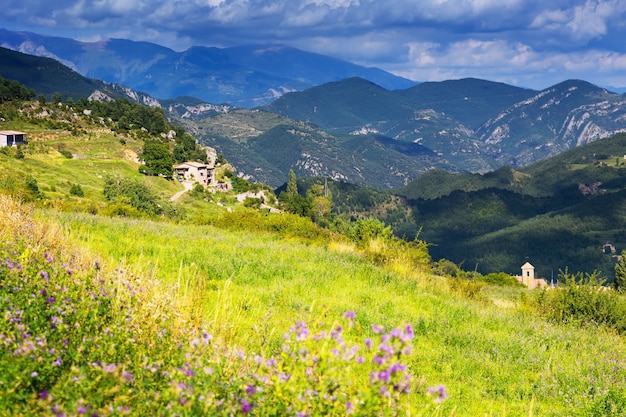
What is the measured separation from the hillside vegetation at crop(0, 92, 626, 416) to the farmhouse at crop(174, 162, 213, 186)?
86.8 m

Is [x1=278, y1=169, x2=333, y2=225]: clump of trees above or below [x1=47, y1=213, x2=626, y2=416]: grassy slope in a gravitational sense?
below

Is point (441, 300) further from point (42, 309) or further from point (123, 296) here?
point (42, 309)

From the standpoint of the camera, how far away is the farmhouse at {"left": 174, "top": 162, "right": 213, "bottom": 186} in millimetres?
101000

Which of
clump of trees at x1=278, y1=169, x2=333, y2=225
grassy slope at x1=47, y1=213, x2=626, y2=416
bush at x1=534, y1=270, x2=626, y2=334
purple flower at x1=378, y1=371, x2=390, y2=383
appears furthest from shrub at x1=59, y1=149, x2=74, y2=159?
purple flower at x1=378, y1=371, x2=390, y2=383

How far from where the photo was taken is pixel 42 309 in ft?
14.1

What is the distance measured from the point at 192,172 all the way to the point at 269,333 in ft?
323

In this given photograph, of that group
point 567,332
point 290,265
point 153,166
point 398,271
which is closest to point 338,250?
point 398,271

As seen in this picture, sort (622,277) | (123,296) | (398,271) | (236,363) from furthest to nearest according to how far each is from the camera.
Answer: (622,277)
(398,271)
(123,296)
(236,363)

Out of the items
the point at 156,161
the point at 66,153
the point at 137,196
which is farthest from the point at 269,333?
the point at 156,161

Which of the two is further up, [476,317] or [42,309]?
[42,309]

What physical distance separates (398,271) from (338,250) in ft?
8.39

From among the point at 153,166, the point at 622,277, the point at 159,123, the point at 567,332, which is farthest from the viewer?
the point at 159,123

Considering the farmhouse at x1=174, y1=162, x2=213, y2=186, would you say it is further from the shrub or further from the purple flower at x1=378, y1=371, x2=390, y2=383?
the purple flower at x1=378, y1=371, x2=390, y2=383

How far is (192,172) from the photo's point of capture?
101562 mm
